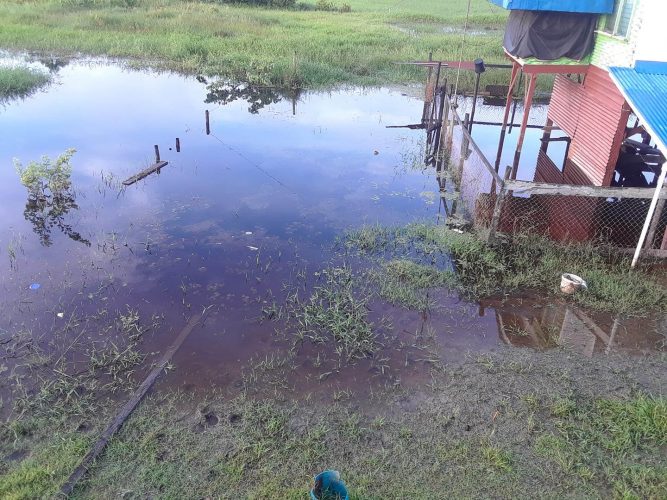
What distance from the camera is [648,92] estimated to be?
30.0ft

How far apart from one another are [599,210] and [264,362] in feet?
27.9

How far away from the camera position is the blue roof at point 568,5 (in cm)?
1056

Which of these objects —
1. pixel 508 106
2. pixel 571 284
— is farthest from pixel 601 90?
pixel 571 284

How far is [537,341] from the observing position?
279 inches

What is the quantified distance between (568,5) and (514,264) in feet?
19.5

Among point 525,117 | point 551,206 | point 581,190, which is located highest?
point 525,117

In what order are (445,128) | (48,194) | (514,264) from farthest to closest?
(445,128)
(48,194)
(514,264)

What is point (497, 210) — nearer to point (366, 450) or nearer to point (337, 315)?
point (337, 315)

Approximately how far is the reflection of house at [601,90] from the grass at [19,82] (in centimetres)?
1635

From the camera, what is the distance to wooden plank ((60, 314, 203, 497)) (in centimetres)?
479

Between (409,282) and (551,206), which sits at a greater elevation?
(551,206)

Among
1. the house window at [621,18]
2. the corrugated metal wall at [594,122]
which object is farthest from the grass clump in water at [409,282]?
the house window at [621,18]

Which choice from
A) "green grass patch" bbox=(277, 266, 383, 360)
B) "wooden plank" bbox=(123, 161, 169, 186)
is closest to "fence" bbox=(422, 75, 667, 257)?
"green grass patch" bbox=(277, 266, 383, 360)

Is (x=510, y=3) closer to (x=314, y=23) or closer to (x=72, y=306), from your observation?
(x=72, y=306)
